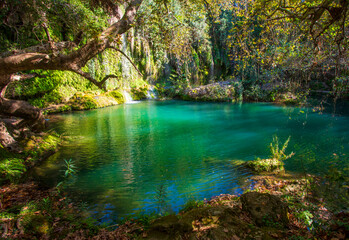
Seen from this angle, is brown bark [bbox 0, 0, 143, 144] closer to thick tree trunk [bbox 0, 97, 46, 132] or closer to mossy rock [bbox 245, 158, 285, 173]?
thick tree trunk [bbox 0, 97, 46, 132]

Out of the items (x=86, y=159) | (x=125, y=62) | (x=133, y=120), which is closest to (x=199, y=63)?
(x=125, y=62)

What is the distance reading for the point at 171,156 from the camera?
712 cm

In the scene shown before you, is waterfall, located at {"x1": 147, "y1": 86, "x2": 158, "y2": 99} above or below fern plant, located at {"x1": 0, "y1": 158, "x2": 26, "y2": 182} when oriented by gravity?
above

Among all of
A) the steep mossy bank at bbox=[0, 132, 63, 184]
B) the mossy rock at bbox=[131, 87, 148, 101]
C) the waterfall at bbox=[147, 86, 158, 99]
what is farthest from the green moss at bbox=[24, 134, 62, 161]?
the waterfall at bbox=[147, 86, 158, 99]

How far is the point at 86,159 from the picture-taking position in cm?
679

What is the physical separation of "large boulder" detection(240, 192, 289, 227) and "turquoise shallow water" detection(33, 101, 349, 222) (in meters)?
1.56

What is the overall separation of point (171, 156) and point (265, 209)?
14.7 ft

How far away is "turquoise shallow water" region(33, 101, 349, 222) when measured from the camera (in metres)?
4.57

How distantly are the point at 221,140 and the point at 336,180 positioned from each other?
487 cm

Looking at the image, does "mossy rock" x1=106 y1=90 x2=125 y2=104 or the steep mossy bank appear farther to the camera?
"mossy rock" x1=106 y1=90 x2=125 y2=104

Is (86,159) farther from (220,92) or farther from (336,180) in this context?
(220,92)

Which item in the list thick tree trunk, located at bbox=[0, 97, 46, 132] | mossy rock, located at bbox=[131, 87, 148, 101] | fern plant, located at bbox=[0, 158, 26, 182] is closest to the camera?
fern plant, located at bbox=[0, 158, 26, 182]

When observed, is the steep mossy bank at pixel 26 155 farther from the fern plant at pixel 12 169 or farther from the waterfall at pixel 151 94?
the waterfall at pixel 151 94

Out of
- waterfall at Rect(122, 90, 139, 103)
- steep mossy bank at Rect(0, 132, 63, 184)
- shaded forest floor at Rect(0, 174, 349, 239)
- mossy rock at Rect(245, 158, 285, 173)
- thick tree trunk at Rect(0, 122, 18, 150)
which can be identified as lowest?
mossy rock at Rect(245, 158, 285, 173)
